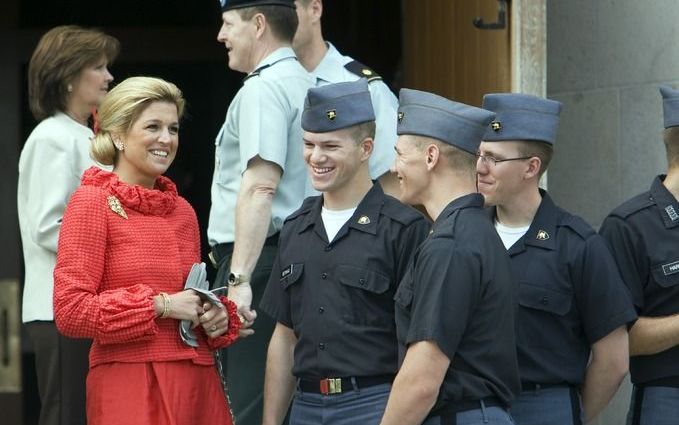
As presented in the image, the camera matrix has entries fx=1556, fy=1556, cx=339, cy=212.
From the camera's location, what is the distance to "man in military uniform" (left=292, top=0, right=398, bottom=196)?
518cm

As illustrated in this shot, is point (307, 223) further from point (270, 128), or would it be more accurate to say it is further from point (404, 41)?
point (404, 41)

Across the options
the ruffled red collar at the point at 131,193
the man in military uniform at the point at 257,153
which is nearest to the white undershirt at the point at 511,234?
the man in military uniform at the point at 257,153

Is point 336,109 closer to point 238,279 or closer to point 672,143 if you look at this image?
point 238,279

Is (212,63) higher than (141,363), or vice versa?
(212,63)

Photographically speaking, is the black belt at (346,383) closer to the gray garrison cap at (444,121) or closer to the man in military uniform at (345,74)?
the gray garrison cap at (444,121)

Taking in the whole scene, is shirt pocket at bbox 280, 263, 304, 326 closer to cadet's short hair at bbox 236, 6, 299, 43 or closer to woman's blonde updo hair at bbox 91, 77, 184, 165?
woman's blonde updo hair at bbox 91, 77, 184, 165

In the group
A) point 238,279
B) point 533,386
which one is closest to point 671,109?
point 533,386

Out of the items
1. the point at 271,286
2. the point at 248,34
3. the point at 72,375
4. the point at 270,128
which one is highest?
the point at 248,34

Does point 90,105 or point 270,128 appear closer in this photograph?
point 270,128

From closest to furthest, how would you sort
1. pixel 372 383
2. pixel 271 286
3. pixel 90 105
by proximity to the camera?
pixel 372 383 → pixel 271 286 → pixel 90 105

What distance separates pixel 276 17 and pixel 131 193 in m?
1.04

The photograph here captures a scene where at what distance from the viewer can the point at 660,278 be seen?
457cm

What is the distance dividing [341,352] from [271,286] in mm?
358

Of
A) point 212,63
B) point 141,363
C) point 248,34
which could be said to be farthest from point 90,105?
point 212,63
